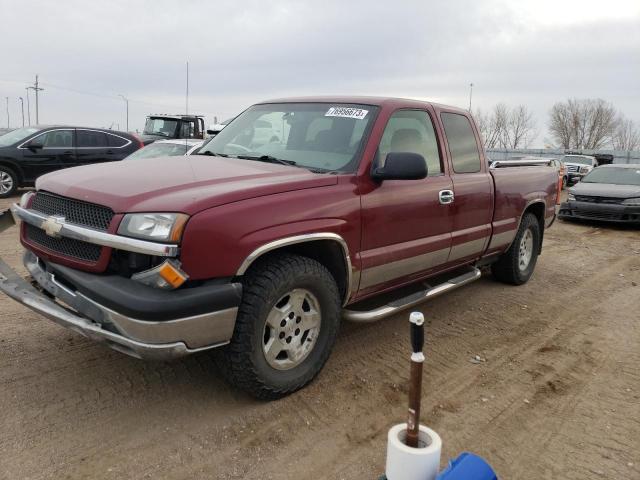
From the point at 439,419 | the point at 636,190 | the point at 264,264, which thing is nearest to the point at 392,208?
the point at 264,264

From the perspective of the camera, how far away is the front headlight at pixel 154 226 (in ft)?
8.54

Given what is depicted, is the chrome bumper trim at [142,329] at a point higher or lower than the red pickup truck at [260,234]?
lower

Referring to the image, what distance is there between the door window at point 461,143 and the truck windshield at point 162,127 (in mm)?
12141

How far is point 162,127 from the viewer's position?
51.6ft

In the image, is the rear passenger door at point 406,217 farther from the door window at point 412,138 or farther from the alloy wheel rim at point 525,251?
the alloy wheel rim at point 525,251

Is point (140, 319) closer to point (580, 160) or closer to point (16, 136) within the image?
point (16, 136)

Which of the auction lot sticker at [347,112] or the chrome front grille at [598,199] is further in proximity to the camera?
the chrome front grille at [598,199]

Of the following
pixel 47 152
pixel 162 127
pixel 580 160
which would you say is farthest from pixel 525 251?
pixel 580 160

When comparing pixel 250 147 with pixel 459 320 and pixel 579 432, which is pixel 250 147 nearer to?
pixel 459 320

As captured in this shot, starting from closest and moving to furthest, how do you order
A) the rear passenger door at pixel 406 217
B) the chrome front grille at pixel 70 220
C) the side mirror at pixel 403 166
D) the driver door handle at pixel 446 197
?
the chrome front grille at pixel 70 220 → the side mirror at pixel 403 166 → the rear passenger door at pixel 406 217 → the driver door handle at pixel 446 197

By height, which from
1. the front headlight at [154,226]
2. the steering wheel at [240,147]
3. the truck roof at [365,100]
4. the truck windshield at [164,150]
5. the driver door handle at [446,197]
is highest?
the truck roof at [365,100]

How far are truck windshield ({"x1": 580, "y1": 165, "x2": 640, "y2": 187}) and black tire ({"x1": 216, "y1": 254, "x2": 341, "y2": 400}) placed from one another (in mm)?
11304

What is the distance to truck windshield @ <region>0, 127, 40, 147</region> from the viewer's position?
11.4m

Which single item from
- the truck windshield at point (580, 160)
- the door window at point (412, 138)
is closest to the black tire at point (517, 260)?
the door window at point (412, 138)
